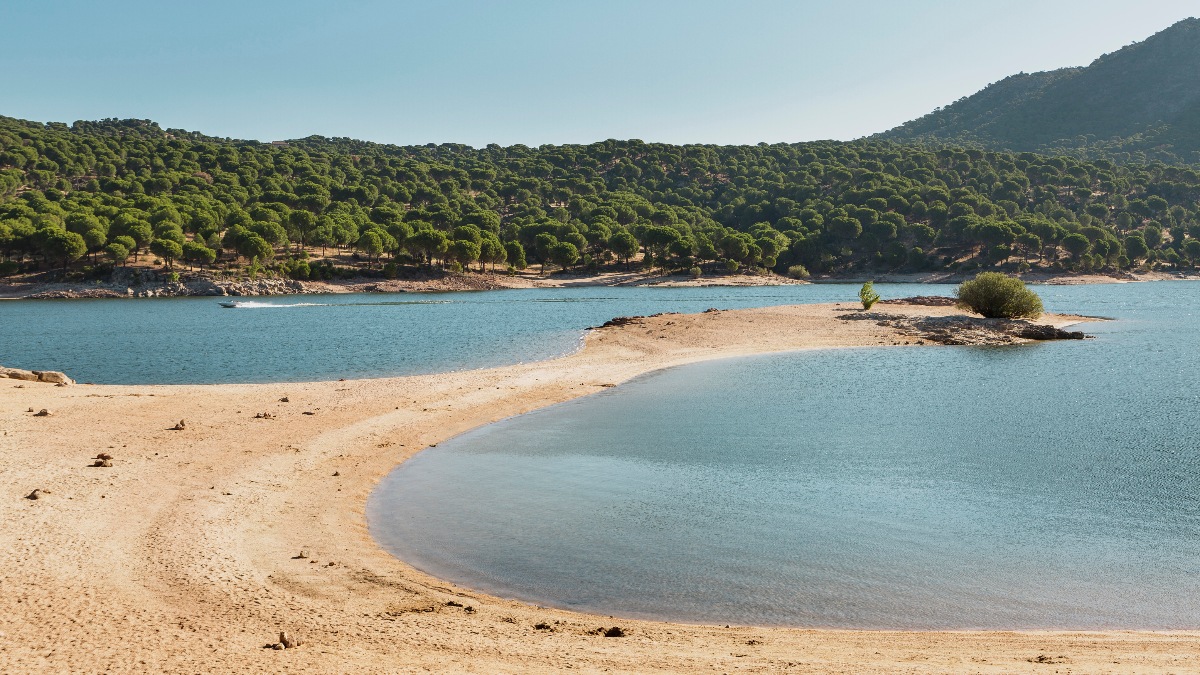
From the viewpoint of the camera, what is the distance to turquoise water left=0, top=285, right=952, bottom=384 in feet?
139

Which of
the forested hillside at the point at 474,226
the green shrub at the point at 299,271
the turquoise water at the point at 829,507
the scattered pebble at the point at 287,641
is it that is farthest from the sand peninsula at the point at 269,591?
the forested hillside at the point at 474,226

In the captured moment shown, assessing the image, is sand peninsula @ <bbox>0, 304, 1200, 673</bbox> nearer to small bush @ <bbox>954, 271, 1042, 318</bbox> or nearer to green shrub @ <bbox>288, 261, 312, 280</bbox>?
small bush @ <bbox>954, 271, 1042, 318</bbox>

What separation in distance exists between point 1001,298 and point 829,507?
50.1 metres

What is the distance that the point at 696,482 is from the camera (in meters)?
20.8

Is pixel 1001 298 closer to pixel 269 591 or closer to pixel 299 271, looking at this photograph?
pixel 269 591

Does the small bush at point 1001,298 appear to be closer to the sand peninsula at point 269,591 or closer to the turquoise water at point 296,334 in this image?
the turquoise water at point 296,334

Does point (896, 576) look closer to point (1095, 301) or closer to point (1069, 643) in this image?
point (1069, 643)

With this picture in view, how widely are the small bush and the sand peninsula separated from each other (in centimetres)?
4952

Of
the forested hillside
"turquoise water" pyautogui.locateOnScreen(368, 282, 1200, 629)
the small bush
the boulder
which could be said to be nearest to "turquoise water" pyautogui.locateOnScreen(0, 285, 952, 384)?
the boulder

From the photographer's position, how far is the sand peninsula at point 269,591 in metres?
9.92

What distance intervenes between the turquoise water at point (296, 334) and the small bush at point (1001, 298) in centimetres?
2817

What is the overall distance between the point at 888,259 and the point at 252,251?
114 m

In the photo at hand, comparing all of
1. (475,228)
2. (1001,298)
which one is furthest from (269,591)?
(475,228)

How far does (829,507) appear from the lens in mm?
18328
